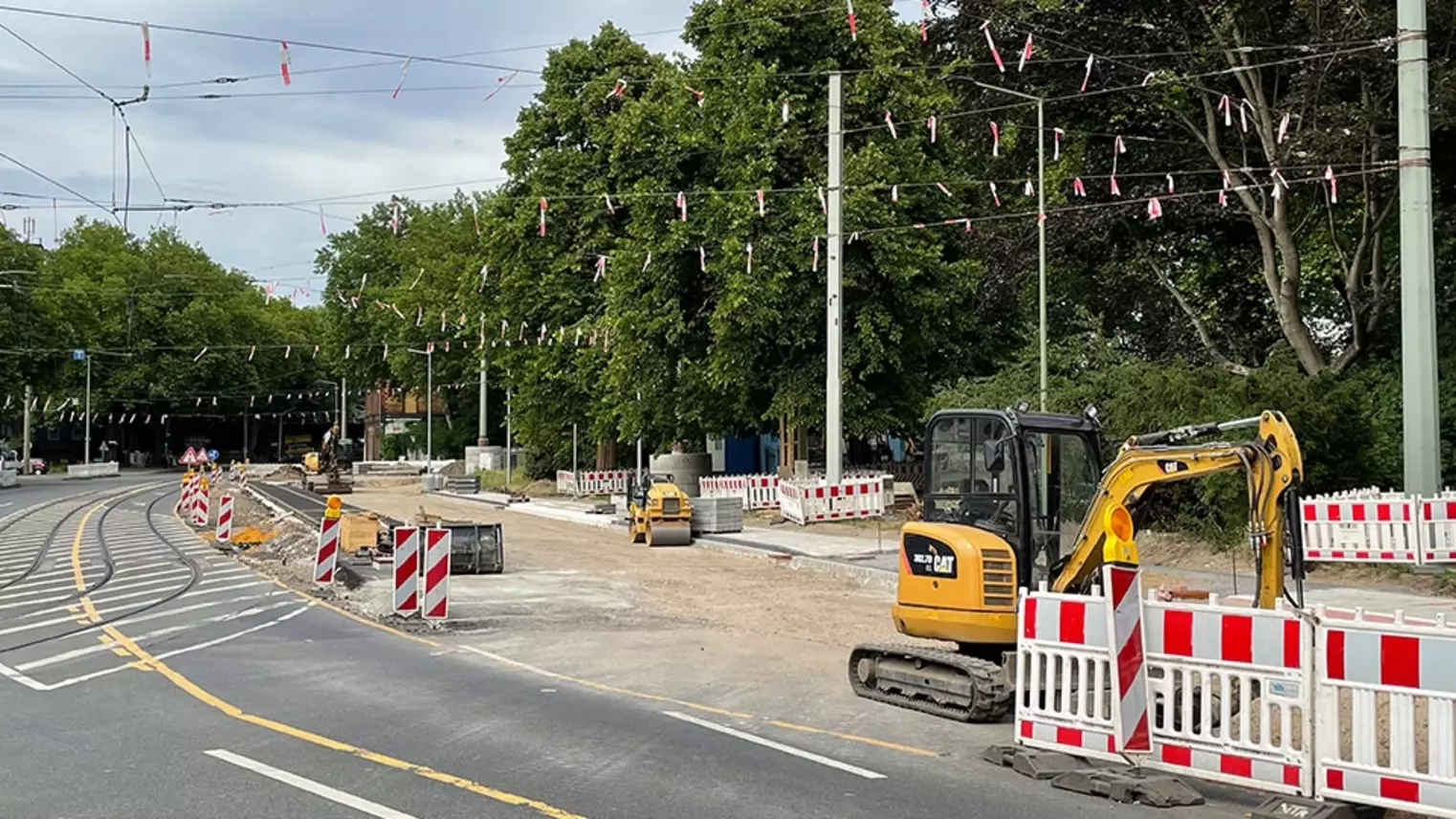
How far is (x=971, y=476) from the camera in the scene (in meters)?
10.1

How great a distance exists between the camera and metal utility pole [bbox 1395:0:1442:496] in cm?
1792

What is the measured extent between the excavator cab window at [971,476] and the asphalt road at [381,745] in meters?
2.22

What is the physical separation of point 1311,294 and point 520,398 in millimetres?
27036

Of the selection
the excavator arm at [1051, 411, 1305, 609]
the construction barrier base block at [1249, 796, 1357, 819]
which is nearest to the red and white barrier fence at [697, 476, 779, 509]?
the excavator arm at [1051, 411, 1305, 609]

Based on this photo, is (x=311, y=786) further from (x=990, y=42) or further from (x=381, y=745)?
(x=990, y=42)

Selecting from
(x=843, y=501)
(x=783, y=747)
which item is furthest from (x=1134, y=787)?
(x=843, y=501)

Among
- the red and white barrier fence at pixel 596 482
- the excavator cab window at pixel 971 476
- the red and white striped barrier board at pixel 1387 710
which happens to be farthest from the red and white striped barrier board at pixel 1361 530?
the red and white barrier fence at pixel 596 482

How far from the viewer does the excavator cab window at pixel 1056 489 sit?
978 cm

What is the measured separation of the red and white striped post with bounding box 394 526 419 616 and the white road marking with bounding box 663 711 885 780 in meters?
6.31

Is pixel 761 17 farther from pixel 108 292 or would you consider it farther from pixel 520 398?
pixel 108 292

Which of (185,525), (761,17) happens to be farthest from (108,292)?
(761,17)

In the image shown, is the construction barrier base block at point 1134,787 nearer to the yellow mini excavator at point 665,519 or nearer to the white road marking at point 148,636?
the white road marking at point 148,636

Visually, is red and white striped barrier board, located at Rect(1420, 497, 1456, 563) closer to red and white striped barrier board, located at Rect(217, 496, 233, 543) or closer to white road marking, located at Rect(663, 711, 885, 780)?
white road marking, located at Rect(663, 711, 885, 780)

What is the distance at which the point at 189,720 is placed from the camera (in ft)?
30.3
